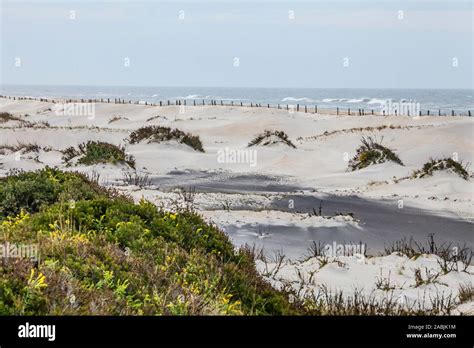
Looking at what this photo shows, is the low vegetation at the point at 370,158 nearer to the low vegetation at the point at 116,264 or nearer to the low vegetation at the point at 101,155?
the low vegetation at the point at 101,155

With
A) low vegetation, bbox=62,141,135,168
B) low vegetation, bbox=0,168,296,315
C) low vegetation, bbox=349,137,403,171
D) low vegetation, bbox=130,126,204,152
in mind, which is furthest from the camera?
low vegetation, bbox=130,126,204,152

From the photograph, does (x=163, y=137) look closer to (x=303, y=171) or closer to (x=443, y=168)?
(x=303, y=171)

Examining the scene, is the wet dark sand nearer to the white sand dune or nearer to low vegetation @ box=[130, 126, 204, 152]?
the white sand dune

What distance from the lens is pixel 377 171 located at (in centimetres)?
2617

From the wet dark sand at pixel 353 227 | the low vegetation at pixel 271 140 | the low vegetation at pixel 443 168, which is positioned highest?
the low vegetation at pixel 271 140

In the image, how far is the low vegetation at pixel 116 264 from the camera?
5.57m

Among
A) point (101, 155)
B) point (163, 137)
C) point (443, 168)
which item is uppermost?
point (163, 137)

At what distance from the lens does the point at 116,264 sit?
273 inches

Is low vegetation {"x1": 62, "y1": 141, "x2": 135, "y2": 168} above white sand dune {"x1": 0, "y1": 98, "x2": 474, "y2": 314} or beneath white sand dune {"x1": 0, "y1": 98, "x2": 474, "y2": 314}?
above

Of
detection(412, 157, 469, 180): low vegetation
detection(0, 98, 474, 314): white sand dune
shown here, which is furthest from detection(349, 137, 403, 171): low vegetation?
detection(412, 157, 469, 180): low vegetation

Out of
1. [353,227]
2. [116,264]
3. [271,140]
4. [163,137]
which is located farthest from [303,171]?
[116,264]

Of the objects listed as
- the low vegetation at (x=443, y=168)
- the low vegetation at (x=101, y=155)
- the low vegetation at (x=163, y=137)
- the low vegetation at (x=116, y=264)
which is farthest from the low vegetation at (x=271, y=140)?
the low vegetation at (x=116, y=264)

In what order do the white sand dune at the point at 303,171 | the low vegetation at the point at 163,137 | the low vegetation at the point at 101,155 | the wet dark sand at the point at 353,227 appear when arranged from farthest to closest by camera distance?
1. the low vegetation at the point at 163,137
2. the low vegetation at the point at 101,155
3. the wet dark sand at the point at 353,227
4. the white sand dune at the point at 303,171

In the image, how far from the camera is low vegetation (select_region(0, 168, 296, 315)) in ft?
18.3
